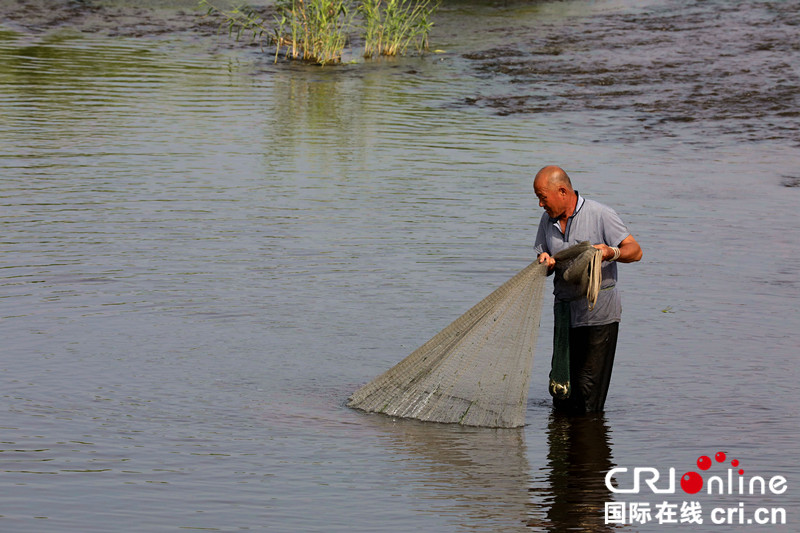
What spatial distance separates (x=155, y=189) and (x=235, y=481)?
6887 millimetres

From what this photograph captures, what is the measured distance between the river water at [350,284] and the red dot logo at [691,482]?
87 mm

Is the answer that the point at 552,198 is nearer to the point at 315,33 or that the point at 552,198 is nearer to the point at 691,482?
the point at 691,482

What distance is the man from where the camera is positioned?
6109 millimetres

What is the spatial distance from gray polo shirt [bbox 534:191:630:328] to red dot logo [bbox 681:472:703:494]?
862 millimetres

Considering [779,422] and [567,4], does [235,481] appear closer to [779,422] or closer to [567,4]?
[779,422]

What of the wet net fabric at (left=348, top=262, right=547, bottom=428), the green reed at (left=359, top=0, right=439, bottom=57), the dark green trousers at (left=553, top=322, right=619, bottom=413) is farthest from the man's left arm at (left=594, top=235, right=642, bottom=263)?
the green reed at (left=359, top=0, right=439, bottom=57)

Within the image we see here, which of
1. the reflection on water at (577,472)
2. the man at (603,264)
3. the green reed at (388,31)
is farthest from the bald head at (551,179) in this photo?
the green reed at (388,31)

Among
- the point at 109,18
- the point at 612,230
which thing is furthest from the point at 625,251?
the point at 109,18

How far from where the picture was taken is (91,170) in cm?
1310

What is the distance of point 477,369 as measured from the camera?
664 centimetres

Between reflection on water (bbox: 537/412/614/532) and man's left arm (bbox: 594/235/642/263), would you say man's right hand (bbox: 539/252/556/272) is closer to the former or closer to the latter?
man's left arm (bbox: 594/235/642/263)

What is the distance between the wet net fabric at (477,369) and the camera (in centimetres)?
647

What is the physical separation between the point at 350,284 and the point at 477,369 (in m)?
2.88

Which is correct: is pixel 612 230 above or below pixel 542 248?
above
